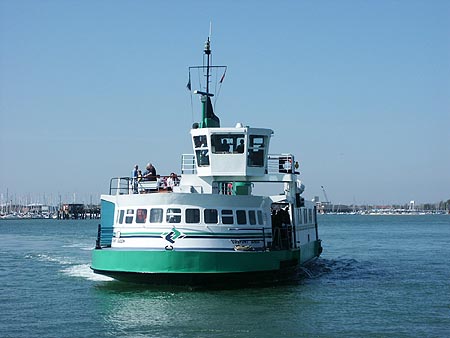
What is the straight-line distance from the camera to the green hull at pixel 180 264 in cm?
2219

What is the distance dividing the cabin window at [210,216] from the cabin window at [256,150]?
3535mm

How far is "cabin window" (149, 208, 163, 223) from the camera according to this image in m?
23.4

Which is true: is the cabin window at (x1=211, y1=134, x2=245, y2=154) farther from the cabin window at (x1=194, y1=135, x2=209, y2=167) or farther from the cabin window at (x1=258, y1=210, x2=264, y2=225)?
the cabin window at (x1=258, y1=210, x2=264, y2=225)

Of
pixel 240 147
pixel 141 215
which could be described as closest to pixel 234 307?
pixel 141 215

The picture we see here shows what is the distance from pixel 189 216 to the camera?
23219 mm

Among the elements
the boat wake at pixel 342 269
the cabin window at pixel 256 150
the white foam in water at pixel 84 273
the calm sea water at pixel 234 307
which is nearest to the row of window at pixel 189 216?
the calm sea water at pixel 234 307

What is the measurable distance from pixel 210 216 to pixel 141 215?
2371 mm

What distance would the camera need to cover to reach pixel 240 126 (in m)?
26.3

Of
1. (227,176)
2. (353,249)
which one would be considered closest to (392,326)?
(227,176)

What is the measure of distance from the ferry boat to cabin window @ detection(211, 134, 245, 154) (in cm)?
4

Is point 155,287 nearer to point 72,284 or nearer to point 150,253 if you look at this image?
point 150,253

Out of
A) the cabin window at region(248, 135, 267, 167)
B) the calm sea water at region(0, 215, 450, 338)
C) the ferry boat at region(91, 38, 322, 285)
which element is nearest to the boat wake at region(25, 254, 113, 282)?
the calm sea water at region(0, 215, 450, 338)

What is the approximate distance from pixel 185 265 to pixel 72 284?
22.7ft

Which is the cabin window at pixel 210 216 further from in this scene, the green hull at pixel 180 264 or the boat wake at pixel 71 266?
the boat wake at pixel 71 266
